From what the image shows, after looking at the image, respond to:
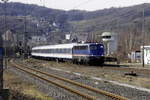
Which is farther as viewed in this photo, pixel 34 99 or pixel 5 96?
pixel 34 99

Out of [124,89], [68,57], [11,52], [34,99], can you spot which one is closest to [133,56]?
[68,57]

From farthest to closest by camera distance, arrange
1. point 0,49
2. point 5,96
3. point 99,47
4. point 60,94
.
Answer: point 99,47, point 60,94, point 0,49, point 5,96

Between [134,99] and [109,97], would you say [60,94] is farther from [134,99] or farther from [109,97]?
[134,99]

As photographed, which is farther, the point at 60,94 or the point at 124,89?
the point at 124,89

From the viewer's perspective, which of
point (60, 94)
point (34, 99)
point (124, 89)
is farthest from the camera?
point (124, 89)

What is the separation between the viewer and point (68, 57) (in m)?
57.2

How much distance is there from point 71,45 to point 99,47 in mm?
6562

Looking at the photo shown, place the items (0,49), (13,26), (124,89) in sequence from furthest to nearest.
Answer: (13,26) → (124,89) → (0,49)

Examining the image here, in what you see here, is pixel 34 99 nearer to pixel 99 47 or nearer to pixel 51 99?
pixel 51 99

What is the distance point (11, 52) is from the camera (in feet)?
361

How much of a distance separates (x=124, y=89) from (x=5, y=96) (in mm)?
9412

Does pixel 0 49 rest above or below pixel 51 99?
above

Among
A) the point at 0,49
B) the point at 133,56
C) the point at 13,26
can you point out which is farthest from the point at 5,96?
the point at 13,26

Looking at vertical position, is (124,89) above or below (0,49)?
below
